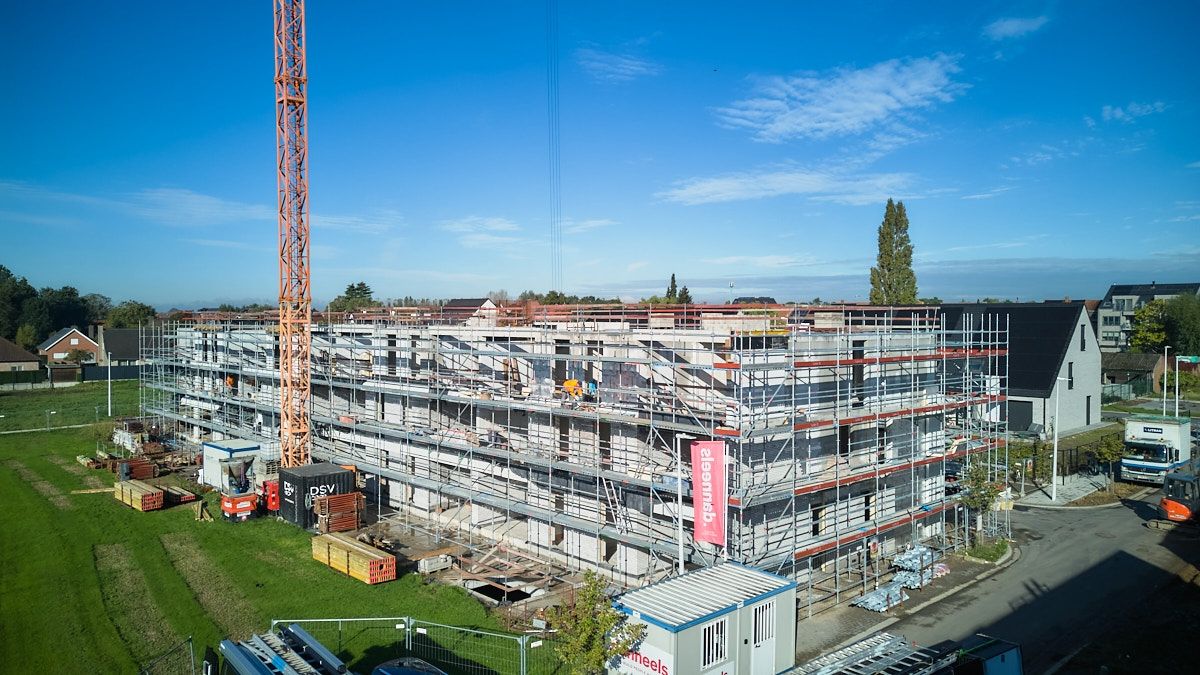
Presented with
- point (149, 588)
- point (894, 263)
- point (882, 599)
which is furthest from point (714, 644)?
point (894, 263)

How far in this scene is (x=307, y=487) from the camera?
25.5m

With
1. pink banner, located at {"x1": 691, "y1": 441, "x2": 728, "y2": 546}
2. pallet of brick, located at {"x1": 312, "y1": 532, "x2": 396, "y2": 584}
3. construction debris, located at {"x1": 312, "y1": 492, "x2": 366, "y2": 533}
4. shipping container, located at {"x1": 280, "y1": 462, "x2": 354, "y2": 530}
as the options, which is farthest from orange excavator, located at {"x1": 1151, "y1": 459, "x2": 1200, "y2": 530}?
shipping container, located at {"x1": 280, "y1": 462, "x2": 354, "y2": 530}

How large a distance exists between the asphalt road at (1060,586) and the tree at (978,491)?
74.0 inches

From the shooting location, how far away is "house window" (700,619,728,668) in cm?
1346

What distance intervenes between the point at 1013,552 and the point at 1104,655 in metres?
7.27

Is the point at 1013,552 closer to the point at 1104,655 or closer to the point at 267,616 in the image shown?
the point at 1104,655

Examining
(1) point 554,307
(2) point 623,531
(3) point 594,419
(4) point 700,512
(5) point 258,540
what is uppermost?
(1) point 554,307

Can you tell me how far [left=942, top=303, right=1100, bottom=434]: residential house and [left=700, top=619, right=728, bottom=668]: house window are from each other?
103 ft

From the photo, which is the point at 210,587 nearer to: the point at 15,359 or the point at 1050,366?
the point at 1050,366

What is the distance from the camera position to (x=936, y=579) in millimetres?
20312

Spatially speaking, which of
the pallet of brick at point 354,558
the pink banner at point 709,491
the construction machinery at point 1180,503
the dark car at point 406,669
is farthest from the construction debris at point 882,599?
the construction machinery at point 1180,503

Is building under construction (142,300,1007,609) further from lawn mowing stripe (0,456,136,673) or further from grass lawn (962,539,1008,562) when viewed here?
lawn mowing stripe (0,456,136,673)

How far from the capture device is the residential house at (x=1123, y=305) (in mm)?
87000

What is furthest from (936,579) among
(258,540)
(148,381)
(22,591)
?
(148,381)
